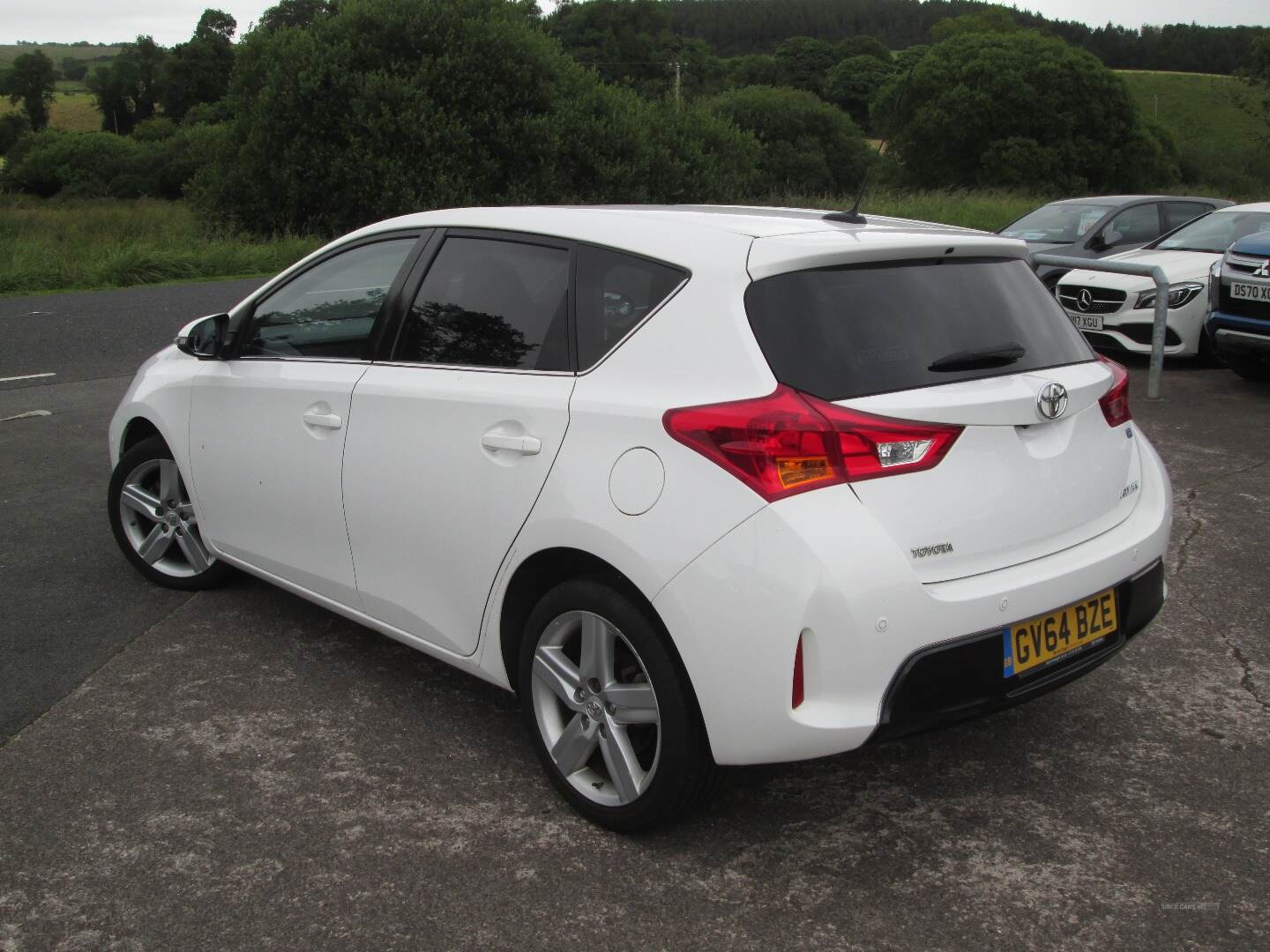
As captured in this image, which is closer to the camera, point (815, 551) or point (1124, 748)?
point (815, 551)

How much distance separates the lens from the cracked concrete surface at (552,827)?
2.75 m

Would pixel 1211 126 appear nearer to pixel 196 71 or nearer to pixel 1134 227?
pixel 196 71

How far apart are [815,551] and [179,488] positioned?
10.7 feet

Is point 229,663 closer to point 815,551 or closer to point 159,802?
point 159,802

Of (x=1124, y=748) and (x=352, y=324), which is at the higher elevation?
(x=352, y=324)

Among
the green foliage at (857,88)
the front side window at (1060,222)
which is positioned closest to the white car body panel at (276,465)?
the front side window at (1060,222)

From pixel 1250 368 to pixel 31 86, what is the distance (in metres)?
118

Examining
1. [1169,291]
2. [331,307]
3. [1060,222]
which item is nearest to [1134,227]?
[1060,222]

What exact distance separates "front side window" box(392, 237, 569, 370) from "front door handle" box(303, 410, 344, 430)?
299mm

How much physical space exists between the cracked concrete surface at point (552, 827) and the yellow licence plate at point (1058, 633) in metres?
0.49

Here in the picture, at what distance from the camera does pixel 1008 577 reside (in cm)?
294

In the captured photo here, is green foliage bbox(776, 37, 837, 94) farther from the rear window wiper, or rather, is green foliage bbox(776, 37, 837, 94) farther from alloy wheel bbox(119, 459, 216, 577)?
the rear window wiper

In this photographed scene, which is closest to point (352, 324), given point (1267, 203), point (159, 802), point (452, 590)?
point (452, 590)

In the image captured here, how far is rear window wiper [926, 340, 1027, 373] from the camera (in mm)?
3025
